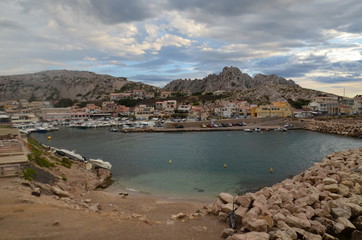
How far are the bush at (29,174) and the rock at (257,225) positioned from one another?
1156cm

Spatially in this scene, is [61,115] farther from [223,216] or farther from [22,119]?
[223,216]

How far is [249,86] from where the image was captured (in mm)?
149625

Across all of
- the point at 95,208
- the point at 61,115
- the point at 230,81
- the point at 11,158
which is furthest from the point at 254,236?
the point at 230,81

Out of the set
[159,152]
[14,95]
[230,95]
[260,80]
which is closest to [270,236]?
[159,152]

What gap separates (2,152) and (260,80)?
158m

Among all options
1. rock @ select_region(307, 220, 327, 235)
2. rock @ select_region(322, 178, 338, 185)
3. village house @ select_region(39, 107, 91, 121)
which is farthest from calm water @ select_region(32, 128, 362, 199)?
village house @ select_region(39, 107, 91, 121)

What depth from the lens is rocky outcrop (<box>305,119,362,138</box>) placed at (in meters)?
47.6

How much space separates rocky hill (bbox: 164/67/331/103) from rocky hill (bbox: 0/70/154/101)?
117 ft

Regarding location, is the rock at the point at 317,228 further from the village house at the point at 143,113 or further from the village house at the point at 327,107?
the village house at the point at 327,107

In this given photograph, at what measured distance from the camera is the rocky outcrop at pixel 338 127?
4759 centimetres

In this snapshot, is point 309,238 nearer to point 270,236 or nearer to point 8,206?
point 270,236

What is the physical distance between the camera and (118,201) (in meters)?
15.0

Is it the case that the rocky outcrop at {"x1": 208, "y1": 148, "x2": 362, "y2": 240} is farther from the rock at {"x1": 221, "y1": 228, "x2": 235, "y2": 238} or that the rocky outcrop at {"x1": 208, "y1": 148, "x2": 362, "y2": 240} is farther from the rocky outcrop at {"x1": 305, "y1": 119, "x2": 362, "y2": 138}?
the rocky outcrop at {"x1": 305, "y1": 119, "x2": 362, "y2": 138}

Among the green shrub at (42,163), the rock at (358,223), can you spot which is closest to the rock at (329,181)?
the rock at (358,223)
